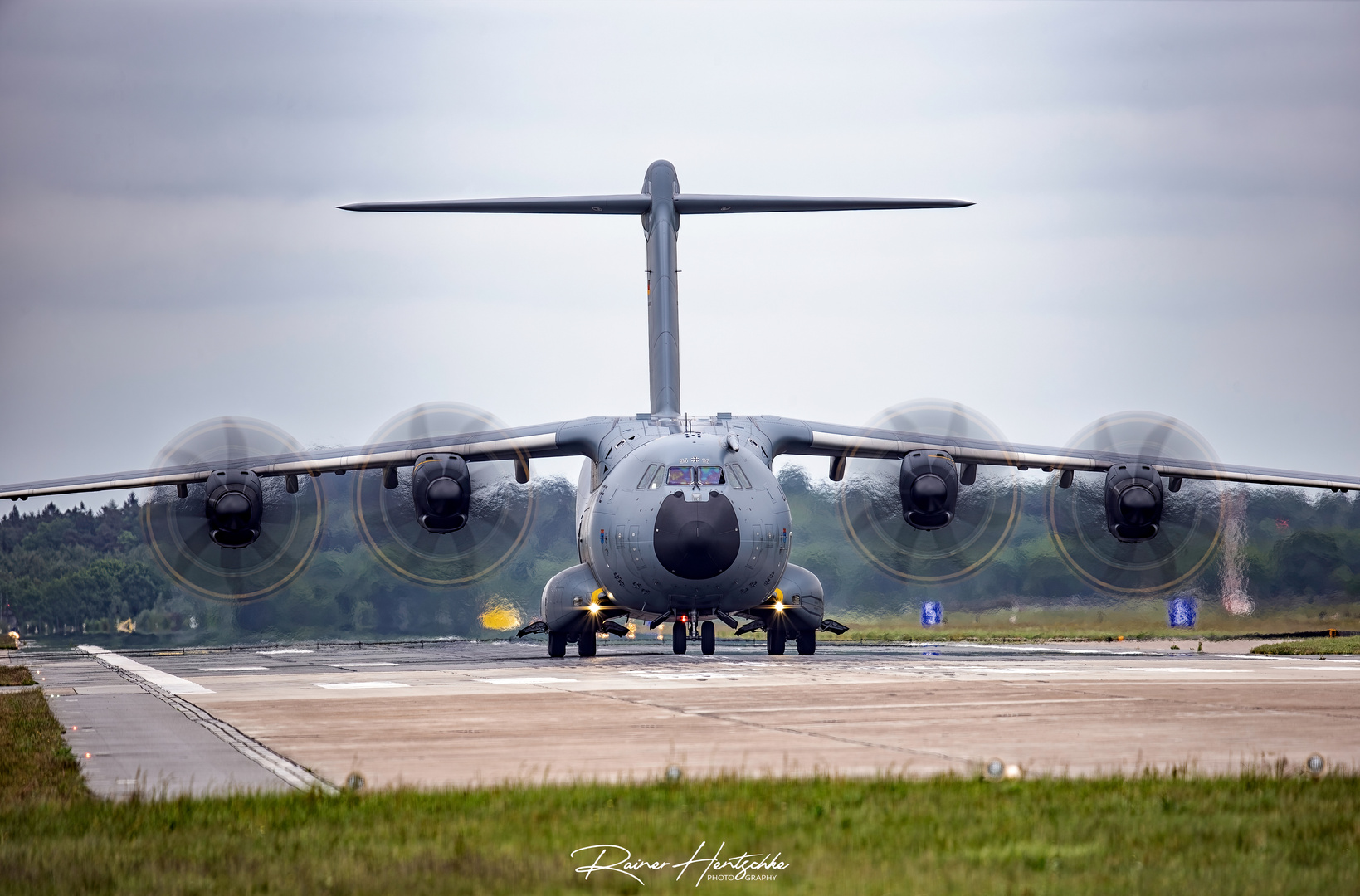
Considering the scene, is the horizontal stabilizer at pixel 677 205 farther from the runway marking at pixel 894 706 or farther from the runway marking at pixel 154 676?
the runway marking at pixel 894 706

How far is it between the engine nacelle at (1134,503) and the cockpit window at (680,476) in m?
8.58

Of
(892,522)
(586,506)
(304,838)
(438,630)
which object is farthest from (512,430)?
(304,838)

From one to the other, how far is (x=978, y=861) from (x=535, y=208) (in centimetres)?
2536

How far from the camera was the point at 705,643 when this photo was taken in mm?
28047

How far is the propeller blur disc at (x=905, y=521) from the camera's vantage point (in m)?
28.8

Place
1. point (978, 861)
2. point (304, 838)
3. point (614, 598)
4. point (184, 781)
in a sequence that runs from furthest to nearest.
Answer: point (614, 598)
point (184, 781)
point (304, 838)
point (978, 861)

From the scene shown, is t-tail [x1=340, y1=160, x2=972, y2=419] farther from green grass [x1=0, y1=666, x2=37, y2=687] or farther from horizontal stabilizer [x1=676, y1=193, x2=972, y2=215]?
green grass [x1=0, y1=666, x2=37, y2=687]

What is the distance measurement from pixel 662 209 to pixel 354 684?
14.8 meters

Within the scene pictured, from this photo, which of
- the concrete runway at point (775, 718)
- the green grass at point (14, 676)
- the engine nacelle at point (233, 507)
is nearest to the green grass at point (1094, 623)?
the concrete runway at point (775, 718)

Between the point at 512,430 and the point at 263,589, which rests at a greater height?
the point at 512,430

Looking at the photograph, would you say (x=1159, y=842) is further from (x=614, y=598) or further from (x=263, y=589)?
(x=263, y=589)

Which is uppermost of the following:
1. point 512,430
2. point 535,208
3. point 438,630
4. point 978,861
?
point 535,208

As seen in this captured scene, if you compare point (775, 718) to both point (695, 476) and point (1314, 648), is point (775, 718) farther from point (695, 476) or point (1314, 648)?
point (1314, 648)

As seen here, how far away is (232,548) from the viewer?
93.5ft
